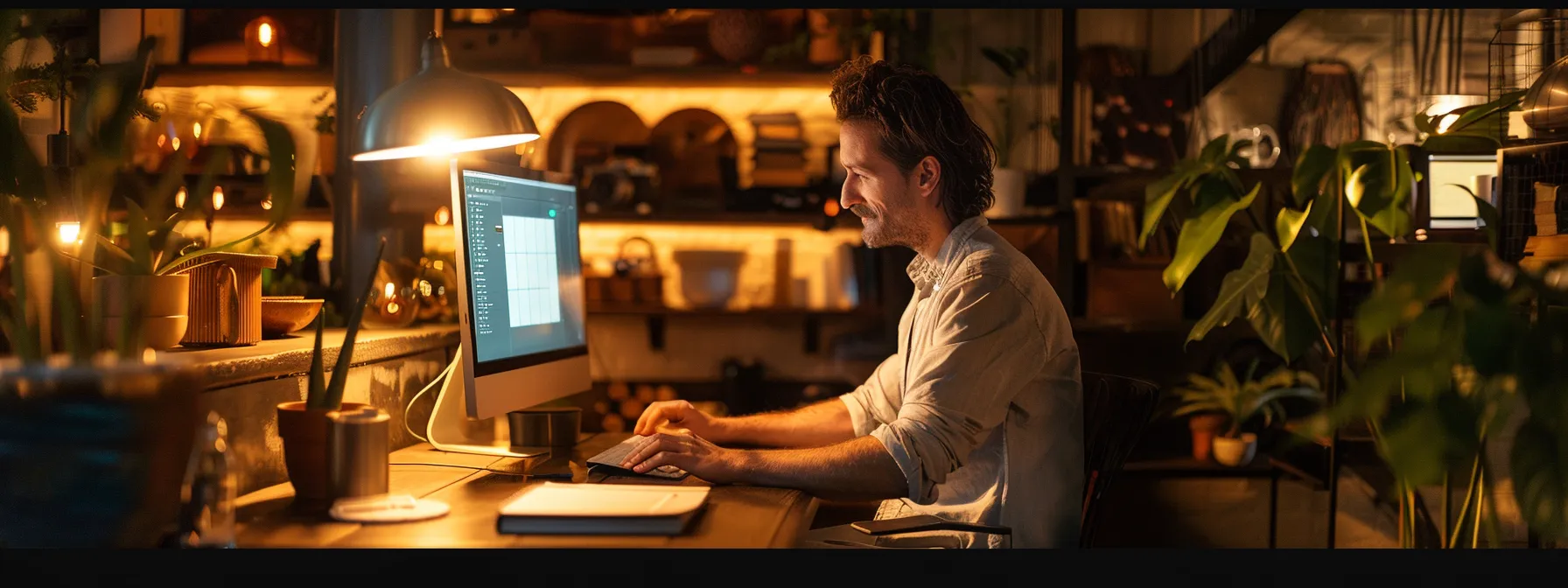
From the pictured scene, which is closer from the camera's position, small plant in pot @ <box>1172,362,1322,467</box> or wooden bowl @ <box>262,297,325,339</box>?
wooden bowl @ <box>262,297,325,339</box>

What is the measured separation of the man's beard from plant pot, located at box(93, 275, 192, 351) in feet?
3.35

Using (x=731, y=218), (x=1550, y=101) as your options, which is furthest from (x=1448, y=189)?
(x=731, y=218)

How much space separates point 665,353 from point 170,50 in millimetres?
1954

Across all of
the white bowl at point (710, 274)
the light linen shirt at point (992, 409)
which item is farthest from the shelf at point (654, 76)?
the light linen shirt at point (992, 409)

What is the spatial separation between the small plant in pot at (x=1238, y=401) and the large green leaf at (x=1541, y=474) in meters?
2.31

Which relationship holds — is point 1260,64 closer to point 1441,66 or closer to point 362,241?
point 1441,66

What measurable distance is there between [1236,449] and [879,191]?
2.09 meters

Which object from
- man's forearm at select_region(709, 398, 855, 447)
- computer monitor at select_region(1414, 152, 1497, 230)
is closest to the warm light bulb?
man's forearm at select_region(709, 398, 855, 447)

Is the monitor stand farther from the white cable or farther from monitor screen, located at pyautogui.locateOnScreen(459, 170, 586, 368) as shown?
monitor screen, located at pyautogui.locateOnScreen(459, 170, 586, 368)

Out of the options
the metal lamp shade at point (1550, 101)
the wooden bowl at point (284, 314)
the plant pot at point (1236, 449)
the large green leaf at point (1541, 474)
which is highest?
the metal lamp shade at point (1550, 101)

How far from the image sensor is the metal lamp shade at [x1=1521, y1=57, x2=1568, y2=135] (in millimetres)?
2018

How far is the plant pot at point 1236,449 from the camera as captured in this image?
352 centimetres

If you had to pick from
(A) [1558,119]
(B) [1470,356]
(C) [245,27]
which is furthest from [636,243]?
(B) [1470,356]

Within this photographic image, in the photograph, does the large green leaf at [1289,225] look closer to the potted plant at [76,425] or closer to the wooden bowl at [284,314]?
the wooden bowl at [284,314]
